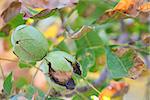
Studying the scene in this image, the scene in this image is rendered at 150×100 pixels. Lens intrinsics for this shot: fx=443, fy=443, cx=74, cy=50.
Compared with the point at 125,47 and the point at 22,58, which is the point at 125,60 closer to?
the point at 125,47

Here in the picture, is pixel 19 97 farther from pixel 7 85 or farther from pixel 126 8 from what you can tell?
pixel 126 8

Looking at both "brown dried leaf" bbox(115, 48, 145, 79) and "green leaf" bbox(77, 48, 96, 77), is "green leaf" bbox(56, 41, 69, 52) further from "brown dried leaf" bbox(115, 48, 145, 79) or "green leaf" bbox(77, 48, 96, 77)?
"brown dried leaf" bbox(115, 48, 145, 79)

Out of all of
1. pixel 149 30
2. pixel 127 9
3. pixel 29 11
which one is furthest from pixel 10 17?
pixel 149 30

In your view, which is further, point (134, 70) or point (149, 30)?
point (149, 30)

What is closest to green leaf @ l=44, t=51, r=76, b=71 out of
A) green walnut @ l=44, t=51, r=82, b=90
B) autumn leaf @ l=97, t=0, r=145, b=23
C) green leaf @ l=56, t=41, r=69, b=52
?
green walnut @ l=44, t=51, r=82, b=90

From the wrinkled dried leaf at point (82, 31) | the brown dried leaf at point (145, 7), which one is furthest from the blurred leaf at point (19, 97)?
the brown dried leaf at point (145, 7)

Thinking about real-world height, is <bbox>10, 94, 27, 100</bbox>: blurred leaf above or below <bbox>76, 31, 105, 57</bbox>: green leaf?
above
